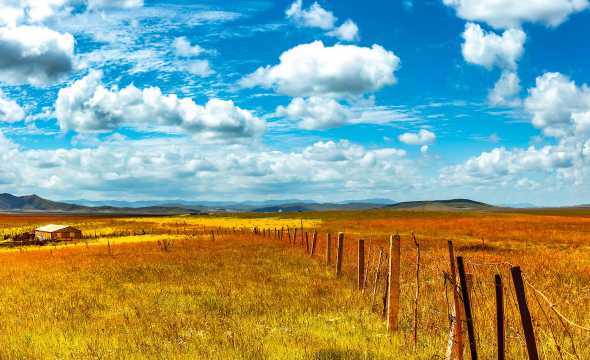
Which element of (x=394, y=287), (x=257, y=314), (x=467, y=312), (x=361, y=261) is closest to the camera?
(x=467, y=312)

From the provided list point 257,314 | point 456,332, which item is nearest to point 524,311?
point 456,332

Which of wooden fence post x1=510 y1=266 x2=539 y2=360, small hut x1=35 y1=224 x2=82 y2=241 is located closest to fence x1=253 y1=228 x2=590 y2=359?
wooden fence post x1=510 y1=266 x2=539 y2=360

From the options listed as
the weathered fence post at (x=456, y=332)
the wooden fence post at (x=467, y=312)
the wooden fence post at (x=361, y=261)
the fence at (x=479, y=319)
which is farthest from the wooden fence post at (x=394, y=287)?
the wooden fence post at (x=361, y=261)

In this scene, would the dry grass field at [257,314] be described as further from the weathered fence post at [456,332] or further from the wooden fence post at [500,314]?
the weathered fence post at [456,332]

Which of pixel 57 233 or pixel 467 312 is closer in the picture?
pixel 467 312

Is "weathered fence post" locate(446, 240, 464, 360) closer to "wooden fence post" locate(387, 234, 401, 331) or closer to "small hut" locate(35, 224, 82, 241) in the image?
"wooden fence post" locate(387, 234, 401, 331)

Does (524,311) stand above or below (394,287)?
above

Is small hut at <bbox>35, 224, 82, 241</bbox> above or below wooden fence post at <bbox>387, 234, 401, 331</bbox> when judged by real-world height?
below

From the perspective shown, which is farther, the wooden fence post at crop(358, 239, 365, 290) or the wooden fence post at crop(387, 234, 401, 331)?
the wooden fence post at crop(358, 239, 365, 290)

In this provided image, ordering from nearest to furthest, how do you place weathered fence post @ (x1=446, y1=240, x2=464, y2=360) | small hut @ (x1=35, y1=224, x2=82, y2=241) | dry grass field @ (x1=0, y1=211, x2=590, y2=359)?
weathered fence post @ (x1=446, y1=240, x2=464, y2=360) → dry grass field @ (x1=0, y1=211, x2=590, y2=359) → small hut @ (x1=35, y1=224, x2=82, y2=241)

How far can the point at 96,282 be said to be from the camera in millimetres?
20156

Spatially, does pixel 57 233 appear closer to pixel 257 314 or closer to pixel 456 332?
pixel 257 314

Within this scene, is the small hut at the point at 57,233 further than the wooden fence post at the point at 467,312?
Yes

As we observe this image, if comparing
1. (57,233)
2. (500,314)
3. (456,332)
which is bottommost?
(57,233)
